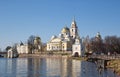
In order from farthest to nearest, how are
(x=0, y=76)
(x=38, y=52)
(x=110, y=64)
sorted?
(x=38, y=52), (x=110, y=64), (x=0, y=76)

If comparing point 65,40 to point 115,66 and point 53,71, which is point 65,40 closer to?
point 115,66

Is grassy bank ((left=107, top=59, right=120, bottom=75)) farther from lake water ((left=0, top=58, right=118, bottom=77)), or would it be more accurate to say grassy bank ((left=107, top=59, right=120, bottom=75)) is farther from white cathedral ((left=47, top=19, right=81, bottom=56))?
white cathedral ((left=47, top=19, right=81, bottom=56))

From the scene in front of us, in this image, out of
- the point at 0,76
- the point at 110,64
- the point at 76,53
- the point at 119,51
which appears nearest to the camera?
the point at 0,76

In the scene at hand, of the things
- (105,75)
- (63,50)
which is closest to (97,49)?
(63,50)

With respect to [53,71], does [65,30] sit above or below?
above

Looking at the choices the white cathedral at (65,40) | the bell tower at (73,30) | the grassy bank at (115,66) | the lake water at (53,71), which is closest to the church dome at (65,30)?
the white cathedral at (65,40)

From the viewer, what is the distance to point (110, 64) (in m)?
75.9

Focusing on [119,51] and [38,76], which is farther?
[119,51]

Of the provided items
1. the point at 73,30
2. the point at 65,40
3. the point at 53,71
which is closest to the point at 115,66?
the point at 53,71

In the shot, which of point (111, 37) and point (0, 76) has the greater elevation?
point (111, 37)

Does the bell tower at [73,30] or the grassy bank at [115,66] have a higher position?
the bell tower at [73,30]

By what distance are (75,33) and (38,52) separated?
82.2 feet

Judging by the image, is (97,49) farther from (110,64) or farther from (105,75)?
(105,75)

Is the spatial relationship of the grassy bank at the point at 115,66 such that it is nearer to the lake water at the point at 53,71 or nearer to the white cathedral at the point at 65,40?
the lake water at the point at 53,71
